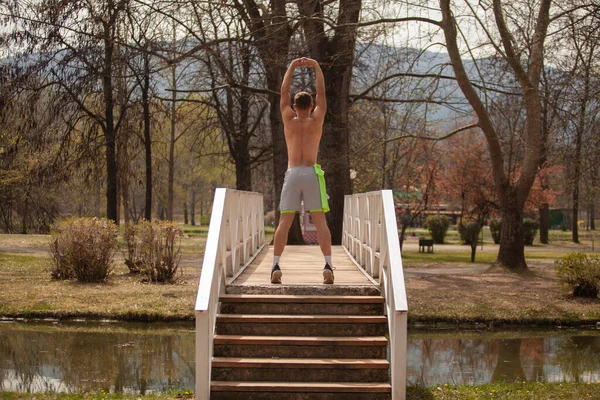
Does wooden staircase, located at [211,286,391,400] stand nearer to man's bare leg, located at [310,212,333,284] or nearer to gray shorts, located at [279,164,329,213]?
man's bare leg, located at [310,212,333,284]

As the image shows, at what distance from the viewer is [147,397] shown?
7352 mm

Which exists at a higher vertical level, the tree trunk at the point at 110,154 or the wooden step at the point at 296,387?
the tree trunk at the point at 110,154

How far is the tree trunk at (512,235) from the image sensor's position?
2059 centimetres

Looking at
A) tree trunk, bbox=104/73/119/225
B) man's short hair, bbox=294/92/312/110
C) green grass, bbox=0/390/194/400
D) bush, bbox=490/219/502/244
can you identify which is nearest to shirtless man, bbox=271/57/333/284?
man's short hair, bbox=294/92/312/110

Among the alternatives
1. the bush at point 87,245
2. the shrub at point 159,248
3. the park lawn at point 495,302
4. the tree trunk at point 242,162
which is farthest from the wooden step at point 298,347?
the tree trunk at point 242,162

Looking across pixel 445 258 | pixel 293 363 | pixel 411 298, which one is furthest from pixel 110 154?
pixel 293 363

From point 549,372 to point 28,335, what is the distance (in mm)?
7569

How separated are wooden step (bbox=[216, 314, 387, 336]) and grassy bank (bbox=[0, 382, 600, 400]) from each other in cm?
75

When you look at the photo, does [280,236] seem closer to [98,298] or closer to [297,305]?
[297,305]

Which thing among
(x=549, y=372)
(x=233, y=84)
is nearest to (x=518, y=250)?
(x=233, y=84)

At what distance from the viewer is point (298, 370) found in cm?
684

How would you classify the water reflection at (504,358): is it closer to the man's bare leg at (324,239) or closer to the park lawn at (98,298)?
the man's bare leg at (324,239)

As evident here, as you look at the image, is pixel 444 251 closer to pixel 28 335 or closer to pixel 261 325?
pixel 28 335

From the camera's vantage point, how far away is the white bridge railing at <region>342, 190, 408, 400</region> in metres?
6.36
